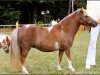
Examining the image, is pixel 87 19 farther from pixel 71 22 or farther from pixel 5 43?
pixel 5 43

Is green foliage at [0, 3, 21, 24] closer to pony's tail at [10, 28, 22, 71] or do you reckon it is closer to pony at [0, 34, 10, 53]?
pony at [0, 34, 10, 53]

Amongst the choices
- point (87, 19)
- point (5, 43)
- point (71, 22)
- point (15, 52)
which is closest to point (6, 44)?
point (5, 43)

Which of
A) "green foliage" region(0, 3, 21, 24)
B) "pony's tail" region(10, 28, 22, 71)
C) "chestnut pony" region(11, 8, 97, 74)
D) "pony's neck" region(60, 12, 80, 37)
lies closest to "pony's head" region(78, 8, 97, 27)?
"chestnut pony" region(11, 8, 97, 74)

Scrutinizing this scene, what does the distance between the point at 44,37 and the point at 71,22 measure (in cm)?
103

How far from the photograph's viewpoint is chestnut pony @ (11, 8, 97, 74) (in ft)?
32.6

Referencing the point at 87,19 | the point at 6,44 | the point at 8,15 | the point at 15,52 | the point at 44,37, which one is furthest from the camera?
the point at 8,15

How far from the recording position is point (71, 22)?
10523 mm

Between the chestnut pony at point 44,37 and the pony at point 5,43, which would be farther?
the pony at point 5,43

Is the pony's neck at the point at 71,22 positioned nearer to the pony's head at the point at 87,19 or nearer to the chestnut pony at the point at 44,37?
the chestnut pony at the point at 44,37

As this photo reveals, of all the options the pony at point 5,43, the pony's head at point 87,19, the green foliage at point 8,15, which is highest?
the pony's head at point 87,19

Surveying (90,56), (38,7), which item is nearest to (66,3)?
(38,7)

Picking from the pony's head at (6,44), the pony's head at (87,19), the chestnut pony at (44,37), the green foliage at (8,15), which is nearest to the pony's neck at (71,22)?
the chestnut pony at (44,37)

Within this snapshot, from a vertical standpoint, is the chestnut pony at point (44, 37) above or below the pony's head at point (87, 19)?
below

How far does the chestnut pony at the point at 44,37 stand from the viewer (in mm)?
9922
